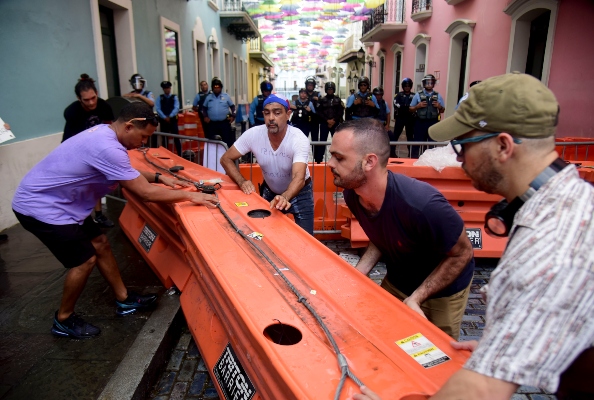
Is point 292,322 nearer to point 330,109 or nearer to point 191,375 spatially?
point 191,375

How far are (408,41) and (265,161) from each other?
18.2 metres

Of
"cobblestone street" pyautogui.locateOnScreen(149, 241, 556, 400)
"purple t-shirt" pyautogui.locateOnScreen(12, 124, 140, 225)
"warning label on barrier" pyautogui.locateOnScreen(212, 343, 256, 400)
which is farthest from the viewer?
"purple t-shirt" pyautogui.locateOnScreen(12, 124, 140, 225)

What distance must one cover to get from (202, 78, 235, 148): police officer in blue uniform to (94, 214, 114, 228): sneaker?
5.46 meters

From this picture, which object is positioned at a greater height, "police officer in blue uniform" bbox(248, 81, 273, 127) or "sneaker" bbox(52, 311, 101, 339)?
"police officer in blue uniform" bbox(248, 81, 273, 127)

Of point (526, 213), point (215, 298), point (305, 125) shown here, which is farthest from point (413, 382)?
point (305, 125)

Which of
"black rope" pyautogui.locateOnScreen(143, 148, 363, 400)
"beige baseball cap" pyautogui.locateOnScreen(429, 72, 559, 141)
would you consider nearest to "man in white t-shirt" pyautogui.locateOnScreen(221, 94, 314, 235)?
"black rope" pyautogui.locateOnScreen(143, 148, 363, 400)

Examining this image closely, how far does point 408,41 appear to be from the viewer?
778 inches

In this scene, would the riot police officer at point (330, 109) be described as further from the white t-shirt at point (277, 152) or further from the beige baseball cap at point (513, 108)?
the beige baseball cap at point (513, 108)

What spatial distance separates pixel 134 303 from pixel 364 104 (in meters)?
8.08

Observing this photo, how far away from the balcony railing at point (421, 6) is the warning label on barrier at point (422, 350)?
57.9 ft

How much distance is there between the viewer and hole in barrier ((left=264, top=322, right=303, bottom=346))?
1.80m

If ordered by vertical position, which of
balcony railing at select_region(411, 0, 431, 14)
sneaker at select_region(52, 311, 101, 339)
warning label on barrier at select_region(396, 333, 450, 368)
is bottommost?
sneaker at select_region(52, 311, 101, 339)

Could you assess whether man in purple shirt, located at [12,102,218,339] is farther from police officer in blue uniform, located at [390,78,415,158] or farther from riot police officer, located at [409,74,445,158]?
police officer in blue uniform, located at [390,78,415,158]

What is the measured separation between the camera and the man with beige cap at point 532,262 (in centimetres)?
98
